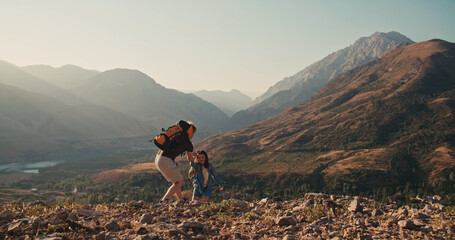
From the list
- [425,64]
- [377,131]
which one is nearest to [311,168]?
[377,131]

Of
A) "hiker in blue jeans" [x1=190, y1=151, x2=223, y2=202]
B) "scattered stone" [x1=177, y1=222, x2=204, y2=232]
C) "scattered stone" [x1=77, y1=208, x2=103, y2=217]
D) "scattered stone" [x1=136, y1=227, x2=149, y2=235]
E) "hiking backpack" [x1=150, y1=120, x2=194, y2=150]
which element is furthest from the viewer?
"hiker in blue jeans" [x1=190, y1=151, x2=223, y2=202]

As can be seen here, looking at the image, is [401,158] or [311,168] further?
[311,168]

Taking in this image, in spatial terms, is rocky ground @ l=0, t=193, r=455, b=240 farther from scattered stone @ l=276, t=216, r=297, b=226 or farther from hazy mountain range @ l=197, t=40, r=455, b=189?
hazy mountain range @ l=197, t=40, r=455, b=189

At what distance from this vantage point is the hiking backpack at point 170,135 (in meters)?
8.91

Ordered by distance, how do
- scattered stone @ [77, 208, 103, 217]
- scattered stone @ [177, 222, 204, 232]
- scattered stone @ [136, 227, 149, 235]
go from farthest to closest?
1. scattered stone @ [77, 208, 103, 217]
2. scattered stone @ [177, 222, 204, 232]
3. scattered stone @ [136, 227, 149, 235]

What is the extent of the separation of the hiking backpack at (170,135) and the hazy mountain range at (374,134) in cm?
7424

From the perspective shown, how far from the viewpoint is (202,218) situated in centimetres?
793

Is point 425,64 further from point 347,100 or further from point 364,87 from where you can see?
point 347,100

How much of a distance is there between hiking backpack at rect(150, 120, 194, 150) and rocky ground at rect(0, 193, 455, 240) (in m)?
2.10

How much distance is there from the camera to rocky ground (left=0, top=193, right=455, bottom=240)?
5.96 metres

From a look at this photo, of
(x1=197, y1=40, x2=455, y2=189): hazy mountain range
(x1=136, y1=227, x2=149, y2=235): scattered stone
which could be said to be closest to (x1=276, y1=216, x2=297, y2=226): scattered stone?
(x1=136, y1=227, x2=149, y2=235): scattered stone

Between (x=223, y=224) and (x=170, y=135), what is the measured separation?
334cm

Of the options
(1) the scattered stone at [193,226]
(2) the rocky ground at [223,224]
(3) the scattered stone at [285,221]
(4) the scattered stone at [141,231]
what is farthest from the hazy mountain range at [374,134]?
(4) the scattered stone at [141,231]

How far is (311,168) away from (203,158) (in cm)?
8419
